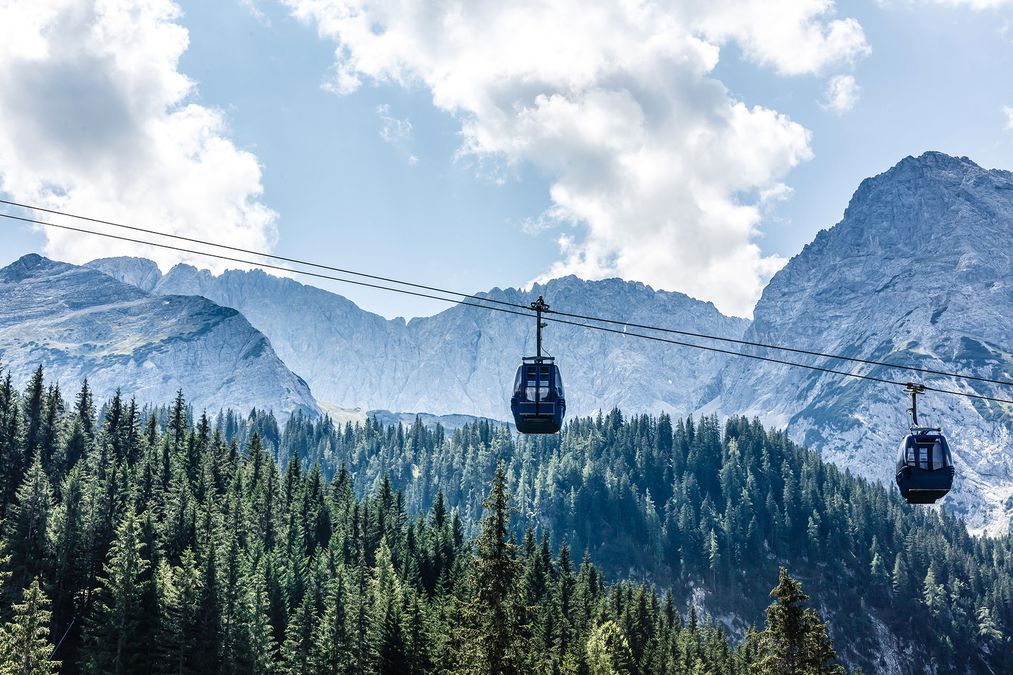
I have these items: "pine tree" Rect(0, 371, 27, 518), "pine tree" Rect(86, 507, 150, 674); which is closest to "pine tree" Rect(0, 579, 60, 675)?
"pine tree" Rect(86, 507, 150, 674)

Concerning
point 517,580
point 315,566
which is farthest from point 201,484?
point 517,580

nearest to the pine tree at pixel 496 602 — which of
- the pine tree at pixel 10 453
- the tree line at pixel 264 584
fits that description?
the tree line at pixel 264 584

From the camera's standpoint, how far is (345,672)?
2650 inches

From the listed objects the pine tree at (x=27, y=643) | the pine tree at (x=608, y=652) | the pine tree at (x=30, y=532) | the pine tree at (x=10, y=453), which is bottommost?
the pine tree at (x=608, y=652)

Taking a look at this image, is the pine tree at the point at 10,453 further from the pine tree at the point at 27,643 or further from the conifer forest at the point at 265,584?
the pine tree at the point at 27,643

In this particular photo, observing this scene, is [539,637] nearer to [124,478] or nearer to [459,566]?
[459,566]

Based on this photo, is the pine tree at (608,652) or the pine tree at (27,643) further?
the pine tree at (608,652)

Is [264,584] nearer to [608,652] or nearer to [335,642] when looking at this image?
[335,642]

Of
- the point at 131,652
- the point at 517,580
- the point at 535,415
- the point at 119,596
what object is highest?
the point at 535,415

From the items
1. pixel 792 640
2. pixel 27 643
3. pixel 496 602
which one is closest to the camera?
→ pixel 496 602

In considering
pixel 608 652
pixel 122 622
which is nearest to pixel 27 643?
pixel 122 622

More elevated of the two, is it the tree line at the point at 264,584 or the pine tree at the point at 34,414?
the pine tree at the point at 34,414

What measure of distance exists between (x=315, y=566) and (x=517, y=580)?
2423 inches

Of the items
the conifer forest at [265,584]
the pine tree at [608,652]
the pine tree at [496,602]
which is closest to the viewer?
the pine tree at [496,602]
